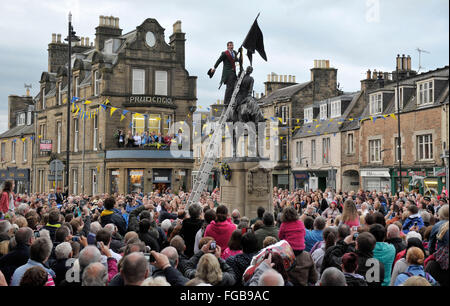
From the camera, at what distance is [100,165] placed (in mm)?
35031

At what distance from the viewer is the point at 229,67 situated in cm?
1354

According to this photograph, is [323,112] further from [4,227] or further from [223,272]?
[223,272]

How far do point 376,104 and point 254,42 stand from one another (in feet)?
75.8

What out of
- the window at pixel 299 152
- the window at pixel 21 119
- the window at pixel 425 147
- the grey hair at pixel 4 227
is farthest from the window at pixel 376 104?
the window at pixel 21 119

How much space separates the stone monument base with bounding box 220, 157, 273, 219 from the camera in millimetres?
13117

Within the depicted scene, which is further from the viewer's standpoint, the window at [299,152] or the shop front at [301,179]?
the window at [299,152]

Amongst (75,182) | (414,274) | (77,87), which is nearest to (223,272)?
(414,274)

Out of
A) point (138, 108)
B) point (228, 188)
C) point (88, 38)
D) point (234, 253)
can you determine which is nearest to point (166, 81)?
point (138, 108)

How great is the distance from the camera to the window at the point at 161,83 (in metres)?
35.6

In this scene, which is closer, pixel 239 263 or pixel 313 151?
pixel 239 263

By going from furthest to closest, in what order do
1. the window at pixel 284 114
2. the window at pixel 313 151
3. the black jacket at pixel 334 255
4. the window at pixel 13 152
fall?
the window at pixel 13 152
the window at pixel 284 114
the window at pixel 313 151
the black jacket at pixel 334 255

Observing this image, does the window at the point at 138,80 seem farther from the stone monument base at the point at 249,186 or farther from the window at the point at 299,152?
the stone monument base at the point at 249,186

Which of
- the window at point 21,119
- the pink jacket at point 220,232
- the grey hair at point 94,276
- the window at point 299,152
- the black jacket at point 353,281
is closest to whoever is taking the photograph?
→ the grey hair at point 94,276
